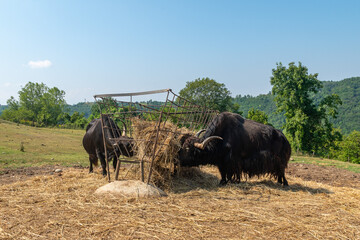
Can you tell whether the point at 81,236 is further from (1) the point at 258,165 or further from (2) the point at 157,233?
(1) the point at 258,165

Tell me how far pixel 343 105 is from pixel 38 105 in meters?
115

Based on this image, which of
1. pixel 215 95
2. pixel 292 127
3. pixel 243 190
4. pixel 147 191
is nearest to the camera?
pixel 147 191

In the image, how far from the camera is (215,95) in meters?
46.2

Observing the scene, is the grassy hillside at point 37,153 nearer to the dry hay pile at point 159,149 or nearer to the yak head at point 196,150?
the dry hay pile at point 159,149

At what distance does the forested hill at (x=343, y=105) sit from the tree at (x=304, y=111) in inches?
1898

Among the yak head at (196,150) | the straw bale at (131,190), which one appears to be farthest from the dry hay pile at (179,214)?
the yak head at (196,150)

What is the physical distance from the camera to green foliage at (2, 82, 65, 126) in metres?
64.4

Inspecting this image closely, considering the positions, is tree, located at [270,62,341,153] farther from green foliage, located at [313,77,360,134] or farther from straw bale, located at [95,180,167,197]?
green foliage, located at [313,77,360,134]

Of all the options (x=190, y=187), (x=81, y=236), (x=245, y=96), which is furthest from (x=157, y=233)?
(x=245, y=96)

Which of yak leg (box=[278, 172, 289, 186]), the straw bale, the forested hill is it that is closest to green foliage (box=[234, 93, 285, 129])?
the forested hill

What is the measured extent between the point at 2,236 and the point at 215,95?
4388 cm

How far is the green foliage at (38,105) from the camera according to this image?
64.4 meters

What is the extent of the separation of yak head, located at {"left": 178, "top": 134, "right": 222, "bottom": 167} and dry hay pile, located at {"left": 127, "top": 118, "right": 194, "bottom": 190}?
244 mm

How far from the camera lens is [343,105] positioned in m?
112
